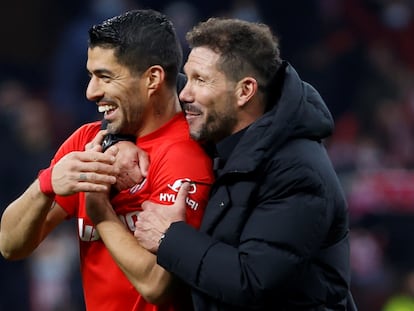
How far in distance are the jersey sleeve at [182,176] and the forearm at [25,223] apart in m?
0.37

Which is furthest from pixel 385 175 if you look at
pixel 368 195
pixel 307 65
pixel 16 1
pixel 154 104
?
pixel 154 104

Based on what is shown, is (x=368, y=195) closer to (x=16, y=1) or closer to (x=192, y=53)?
(x=16, y=1)

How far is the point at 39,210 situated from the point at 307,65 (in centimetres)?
573

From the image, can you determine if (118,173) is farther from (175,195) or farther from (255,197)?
(255,197)

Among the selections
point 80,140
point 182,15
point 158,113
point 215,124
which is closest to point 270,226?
point 215,124

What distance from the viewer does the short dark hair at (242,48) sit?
3691mm

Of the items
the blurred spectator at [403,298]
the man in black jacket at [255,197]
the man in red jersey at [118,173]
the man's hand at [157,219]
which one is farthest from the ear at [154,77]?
the blurred spectator at [403,298]

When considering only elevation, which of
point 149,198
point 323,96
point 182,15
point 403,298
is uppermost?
point 149,198

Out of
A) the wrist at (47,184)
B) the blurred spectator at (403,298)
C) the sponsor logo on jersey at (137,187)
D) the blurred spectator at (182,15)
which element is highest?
the wrist at (47,184)

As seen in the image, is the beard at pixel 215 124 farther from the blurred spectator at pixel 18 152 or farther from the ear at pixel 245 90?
the blurred spectator at pixel 18 152

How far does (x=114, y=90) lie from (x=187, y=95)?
9.6 inches

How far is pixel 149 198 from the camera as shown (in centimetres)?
371

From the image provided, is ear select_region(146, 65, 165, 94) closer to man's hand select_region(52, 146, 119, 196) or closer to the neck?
the neck

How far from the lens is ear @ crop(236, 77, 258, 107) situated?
369 centimetres
